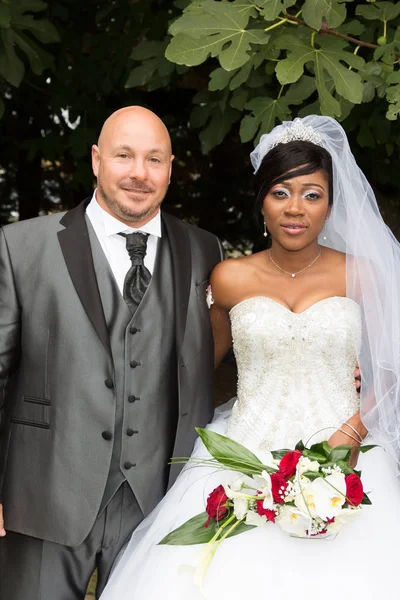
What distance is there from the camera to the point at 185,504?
10.9ft

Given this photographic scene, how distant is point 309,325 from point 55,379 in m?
1.00

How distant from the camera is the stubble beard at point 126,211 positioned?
11.1ft

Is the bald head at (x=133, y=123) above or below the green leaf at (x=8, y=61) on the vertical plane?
below

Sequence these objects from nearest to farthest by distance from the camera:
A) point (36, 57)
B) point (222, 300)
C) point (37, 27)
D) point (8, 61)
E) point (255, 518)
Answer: point (255, 518)
point (222, 300)
point (8, 61)
point (37, 27)
point (36, 57)

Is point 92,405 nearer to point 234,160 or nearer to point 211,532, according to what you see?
point 211,532

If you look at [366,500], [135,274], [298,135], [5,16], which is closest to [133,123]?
[135,274]

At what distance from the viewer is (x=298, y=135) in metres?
3.63

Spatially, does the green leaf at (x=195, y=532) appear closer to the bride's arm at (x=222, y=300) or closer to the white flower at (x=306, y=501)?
the white flower at (x=306, y=501)

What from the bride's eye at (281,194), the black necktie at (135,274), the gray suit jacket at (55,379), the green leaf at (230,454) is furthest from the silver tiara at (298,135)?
the green leaf at (230,454)

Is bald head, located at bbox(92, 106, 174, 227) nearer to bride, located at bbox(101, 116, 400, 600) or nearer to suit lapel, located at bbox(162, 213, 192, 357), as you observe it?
suit lapel, located at bbox(162, 213, 192, 357)

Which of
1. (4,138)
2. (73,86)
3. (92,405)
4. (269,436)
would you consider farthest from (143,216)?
(4,138)

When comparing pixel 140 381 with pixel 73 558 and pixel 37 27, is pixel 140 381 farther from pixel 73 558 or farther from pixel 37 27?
pixel 37 27

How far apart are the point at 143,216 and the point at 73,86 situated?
3935 mm

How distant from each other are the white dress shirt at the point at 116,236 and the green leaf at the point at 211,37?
0.63 m
